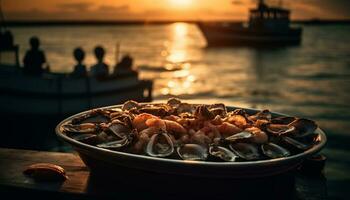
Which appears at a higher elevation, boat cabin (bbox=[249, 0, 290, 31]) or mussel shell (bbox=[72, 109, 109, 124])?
boat cabin (bbox=[249, 0, 290, 31])

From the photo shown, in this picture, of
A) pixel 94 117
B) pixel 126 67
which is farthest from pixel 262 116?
pixel 126 67

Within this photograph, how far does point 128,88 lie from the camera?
19.2 m

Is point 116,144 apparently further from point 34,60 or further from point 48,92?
point 48,92

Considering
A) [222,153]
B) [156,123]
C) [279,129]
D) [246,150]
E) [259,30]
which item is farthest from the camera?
[259,30]

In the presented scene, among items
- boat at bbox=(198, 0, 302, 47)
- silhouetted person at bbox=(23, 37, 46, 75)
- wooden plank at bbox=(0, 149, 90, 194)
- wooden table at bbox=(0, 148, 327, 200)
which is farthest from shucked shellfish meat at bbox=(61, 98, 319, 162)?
boat at bbox=(198, 0, 302, 47)

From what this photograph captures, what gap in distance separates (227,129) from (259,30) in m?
79.0

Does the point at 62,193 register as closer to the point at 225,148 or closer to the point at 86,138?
the point at 86,138

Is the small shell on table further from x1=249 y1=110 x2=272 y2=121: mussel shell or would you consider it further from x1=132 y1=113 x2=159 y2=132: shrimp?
x1=249 y1=110 x2=272 y2=121: mussel shell

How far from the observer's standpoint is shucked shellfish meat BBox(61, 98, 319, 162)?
3377 mm

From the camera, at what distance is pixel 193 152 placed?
131 inches

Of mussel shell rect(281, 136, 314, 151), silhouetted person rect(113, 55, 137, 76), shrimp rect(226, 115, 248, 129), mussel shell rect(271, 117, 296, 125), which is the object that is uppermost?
shrimp rect(226, 115, 248, 129)

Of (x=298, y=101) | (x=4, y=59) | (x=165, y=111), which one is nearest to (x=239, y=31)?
(x=4, y=59)

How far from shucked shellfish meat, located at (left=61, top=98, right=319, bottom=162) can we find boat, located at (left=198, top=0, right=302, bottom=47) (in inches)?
2871

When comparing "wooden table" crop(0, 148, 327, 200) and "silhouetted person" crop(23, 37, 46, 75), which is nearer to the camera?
"wooden table" crop(0, 148, 327, 200)
